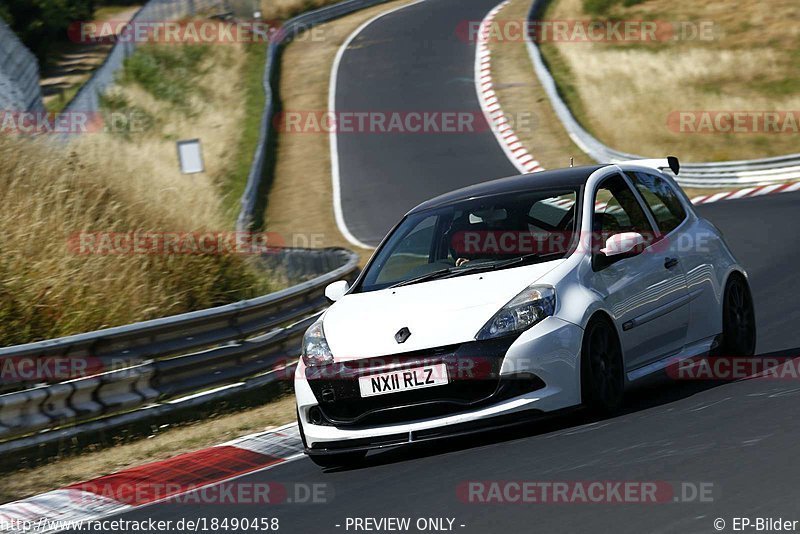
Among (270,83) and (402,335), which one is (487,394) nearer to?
(402,335)

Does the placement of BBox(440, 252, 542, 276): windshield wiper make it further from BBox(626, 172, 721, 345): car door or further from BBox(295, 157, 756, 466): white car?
BBox(626, 172, 721, 345): car door

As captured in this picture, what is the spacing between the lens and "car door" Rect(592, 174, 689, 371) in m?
7.49

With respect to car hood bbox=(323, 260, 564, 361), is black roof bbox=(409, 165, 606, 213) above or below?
above

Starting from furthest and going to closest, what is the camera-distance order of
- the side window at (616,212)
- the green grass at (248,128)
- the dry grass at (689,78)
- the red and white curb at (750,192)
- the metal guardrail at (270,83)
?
the dry grass at (689,78)
the green grass at (248,128)
the metal guardrail at (270,83)
the red and white curb at (750,192)
the side window at (616,212)

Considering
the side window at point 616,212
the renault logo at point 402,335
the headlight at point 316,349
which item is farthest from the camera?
the side window at point 616,212

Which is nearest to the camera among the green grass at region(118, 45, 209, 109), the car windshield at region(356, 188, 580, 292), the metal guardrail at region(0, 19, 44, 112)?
the car windshield at region(356, 188, 580, 292)

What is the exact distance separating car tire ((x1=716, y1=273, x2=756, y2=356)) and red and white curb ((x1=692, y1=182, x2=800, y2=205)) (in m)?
14.1

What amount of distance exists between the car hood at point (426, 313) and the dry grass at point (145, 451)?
6.48 ft

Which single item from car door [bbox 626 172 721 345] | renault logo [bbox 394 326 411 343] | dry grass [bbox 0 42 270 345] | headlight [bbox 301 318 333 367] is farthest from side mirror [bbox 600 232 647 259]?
dry grass [bbox 0 42 270 345]

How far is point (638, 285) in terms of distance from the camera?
7.72 m

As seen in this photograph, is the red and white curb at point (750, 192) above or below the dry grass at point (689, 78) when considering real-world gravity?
below

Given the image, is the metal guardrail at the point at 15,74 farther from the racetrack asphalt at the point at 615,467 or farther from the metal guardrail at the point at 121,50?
the racetrack asphalt at the point at 615,467

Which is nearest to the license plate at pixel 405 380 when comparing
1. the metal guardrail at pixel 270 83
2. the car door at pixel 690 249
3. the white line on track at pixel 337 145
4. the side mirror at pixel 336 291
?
the side mirror at pixel 336 291

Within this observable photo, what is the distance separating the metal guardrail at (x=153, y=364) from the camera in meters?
8.70
